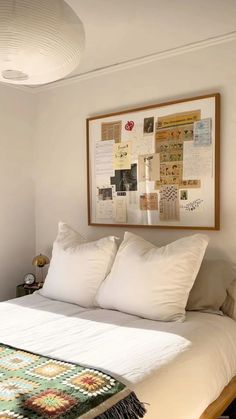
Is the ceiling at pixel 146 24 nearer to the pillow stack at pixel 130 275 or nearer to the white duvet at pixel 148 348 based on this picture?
the pillow stack at pixel 130 275

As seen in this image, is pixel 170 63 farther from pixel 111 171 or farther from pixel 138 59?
pixel 111 171

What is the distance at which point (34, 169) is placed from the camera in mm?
3641

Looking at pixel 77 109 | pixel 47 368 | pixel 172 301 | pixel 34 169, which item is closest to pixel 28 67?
pixel 47 368

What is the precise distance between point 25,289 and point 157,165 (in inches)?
60.0

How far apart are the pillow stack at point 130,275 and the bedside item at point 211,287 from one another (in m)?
0.15

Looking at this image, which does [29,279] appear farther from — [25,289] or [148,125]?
[148,125]

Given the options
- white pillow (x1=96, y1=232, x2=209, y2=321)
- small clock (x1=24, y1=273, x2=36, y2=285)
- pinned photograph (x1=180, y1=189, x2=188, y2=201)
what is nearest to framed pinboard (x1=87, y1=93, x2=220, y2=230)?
pinned photograph (x1=180, y1=189, x2=188, y2=201)

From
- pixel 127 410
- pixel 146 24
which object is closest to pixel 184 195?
pixel 146 24

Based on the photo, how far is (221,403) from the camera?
1.82 m

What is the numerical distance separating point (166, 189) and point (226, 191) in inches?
17.0

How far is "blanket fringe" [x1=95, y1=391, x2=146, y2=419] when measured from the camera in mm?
1269

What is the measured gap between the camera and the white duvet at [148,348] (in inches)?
59.0

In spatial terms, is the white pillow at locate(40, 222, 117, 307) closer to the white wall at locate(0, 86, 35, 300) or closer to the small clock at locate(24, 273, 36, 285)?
the small clock at locate(24, 273, 36, 285)

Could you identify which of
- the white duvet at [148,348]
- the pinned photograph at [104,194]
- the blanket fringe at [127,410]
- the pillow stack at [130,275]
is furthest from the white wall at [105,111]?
the blanket fringe at [127,410]
